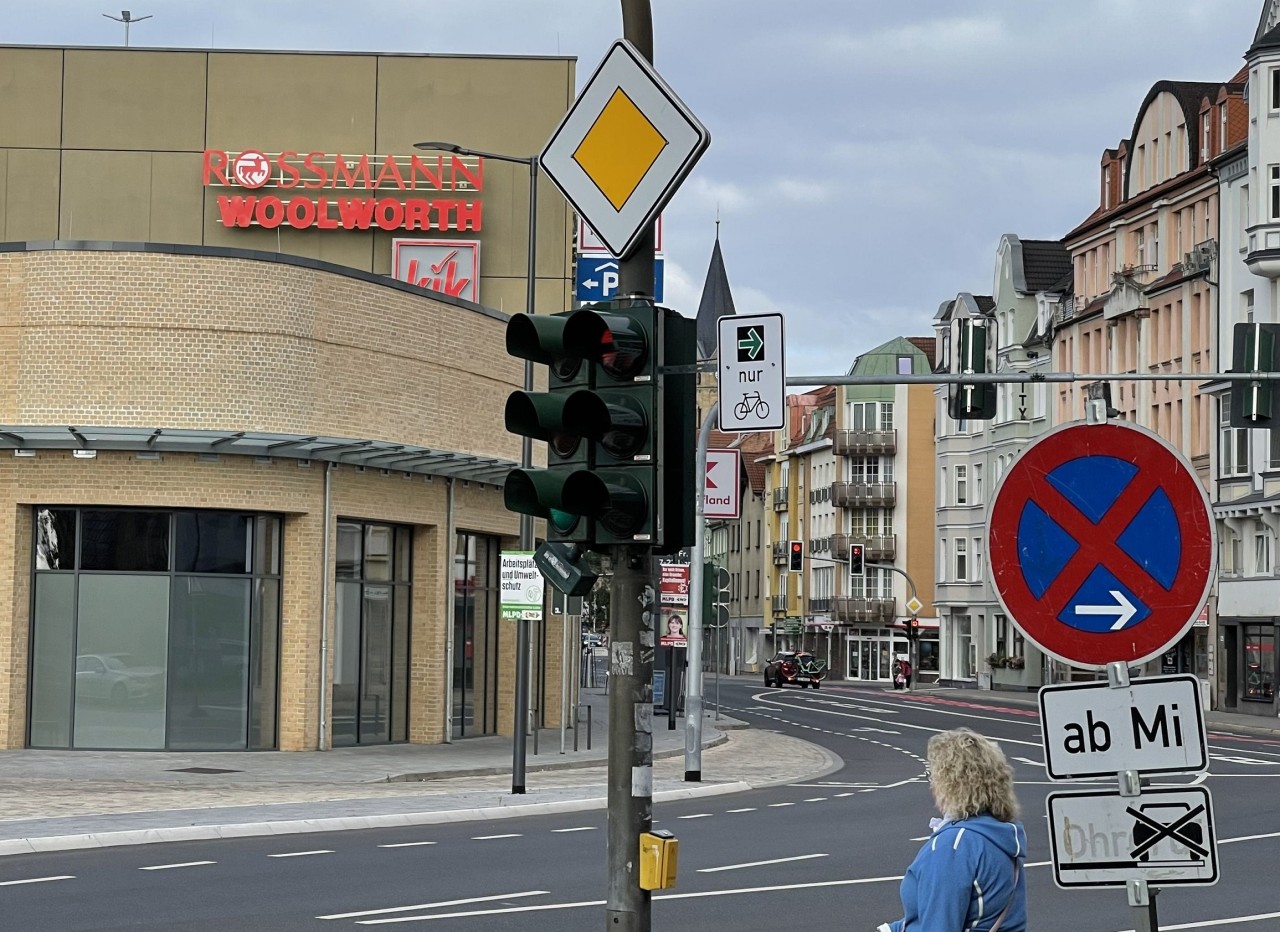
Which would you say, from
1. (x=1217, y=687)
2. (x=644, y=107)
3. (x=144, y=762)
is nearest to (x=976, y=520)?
(x=1217, y=687)

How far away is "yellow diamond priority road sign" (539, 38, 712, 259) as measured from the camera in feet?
25.7

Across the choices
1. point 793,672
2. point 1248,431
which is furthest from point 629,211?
point 793,672

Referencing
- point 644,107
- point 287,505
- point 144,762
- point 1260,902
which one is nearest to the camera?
point 644,107

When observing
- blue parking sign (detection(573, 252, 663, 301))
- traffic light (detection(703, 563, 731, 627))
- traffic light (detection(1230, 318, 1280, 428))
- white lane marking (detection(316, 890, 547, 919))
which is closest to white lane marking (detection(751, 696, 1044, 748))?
traffic light (detection(703, 563, 731, 627))

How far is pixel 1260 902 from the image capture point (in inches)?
585

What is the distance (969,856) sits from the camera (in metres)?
5.89

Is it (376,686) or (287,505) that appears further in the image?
(376,686)

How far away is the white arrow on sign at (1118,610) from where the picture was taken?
6461mm

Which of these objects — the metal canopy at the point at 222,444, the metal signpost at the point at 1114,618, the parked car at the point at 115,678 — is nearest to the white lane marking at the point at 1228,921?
the metal signpost at the point at 1114,618

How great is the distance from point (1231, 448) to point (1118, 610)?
196 ft

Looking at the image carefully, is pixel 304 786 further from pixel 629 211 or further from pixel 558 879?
pixel 629 211

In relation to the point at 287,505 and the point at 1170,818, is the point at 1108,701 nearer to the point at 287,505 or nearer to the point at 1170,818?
the point at 1170,818

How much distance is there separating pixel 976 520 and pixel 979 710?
32.7 meters

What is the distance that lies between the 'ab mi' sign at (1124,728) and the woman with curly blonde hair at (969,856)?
229mm
